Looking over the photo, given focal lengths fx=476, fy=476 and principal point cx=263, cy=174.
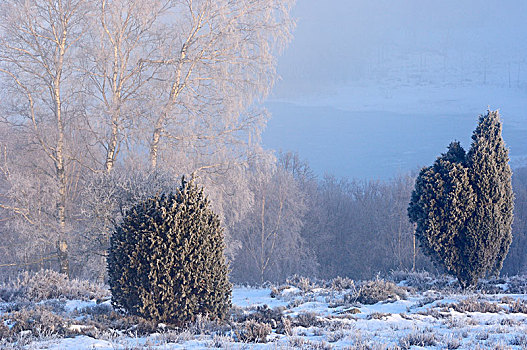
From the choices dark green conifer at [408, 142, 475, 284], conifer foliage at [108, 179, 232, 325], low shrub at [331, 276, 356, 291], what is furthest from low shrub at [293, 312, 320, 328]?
dark green conifer at [408, 142, 475, 284]

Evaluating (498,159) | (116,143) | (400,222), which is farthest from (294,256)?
(498,159)

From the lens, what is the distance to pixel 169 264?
6.95 m

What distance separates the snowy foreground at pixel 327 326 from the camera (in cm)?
570

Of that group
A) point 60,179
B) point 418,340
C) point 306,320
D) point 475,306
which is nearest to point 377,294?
point 475,306

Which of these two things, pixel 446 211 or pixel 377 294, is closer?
pixel 377 294

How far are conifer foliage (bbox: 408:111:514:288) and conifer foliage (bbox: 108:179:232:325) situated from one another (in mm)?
6768

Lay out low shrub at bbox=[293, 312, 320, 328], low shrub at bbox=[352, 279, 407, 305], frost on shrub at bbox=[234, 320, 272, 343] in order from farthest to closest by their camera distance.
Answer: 1. low shrub at bbox=[352, 279, 407, 305]
2. low shrub at bbox=[293, 312, 320, 328]
3. frost on shrub at bbox=[234, 320, 272, 343]

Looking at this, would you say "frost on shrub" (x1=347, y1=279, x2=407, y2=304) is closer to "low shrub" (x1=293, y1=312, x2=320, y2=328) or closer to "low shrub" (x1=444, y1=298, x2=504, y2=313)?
"low shrub" (x1=444, y1=298, x2=504, y2=313)

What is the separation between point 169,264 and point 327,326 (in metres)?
2.52

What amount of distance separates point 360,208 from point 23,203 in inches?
1638

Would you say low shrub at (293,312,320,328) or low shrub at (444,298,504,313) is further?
low shrub at (444,298,504,313)

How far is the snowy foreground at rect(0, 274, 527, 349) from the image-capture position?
5.70m

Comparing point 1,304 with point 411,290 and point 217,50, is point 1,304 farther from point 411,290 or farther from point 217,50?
point 217,50

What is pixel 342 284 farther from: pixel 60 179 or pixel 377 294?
pixel 60 179
